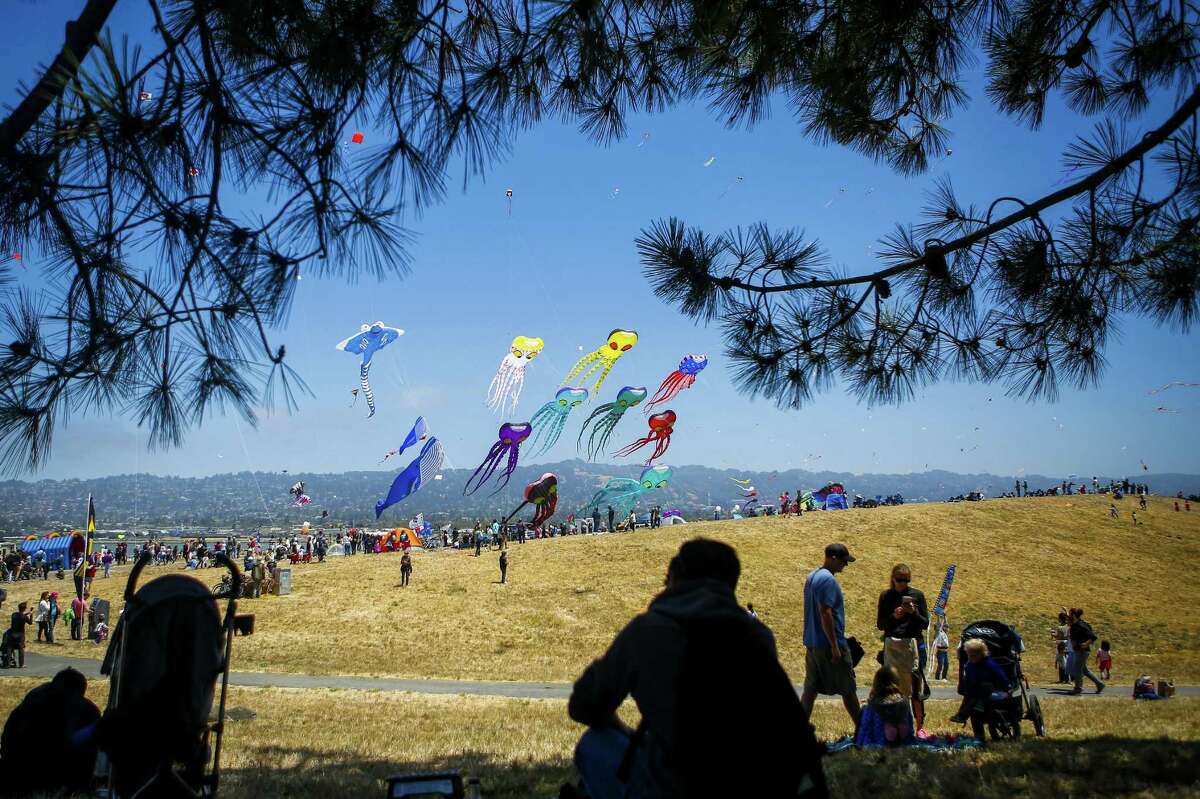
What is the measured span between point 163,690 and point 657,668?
2179mm

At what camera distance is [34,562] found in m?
37.2

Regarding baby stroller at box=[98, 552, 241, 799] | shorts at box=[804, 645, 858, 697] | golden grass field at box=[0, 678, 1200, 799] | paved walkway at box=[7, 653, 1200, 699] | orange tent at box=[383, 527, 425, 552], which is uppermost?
baby stroller at box=[98, 552, 241, 799]

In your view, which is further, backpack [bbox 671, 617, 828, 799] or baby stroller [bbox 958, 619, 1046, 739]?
baby stroller [bbox 958, 619, 1046, 739]

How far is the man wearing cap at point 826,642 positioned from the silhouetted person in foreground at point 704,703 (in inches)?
128

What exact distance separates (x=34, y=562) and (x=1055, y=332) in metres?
47.1

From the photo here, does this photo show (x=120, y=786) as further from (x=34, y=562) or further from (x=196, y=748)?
(x=34, y=562)

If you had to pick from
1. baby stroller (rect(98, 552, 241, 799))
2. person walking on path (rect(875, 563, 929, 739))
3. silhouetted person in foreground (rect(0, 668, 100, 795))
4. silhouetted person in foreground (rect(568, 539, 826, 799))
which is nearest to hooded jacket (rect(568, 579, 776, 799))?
silhouetted person in foreground (rect(568, 539, 826, 799))

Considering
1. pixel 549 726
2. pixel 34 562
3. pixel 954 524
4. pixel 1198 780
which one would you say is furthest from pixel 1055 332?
pixel 34 562

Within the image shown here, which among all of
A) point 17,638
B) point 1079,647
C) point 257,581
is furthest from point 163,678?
point 257,581

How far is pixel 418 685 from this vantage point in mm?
13953

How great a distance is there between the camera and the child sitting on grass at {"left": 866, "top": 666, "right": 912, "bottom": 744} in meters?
5.64

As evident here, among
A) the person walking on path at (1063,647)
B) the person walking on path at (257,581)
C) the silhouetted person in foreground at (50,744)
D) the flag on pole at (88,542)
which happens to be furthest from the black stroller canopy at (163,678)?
the person walking on path at (257,581)

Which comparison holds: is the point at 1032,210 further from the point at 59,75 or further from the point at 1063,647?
the point at 1063,647

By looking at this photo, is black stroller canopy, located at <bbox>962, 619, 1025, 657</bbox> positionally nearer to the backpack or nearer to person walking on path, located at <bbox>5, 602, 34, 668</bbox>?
the backpack
